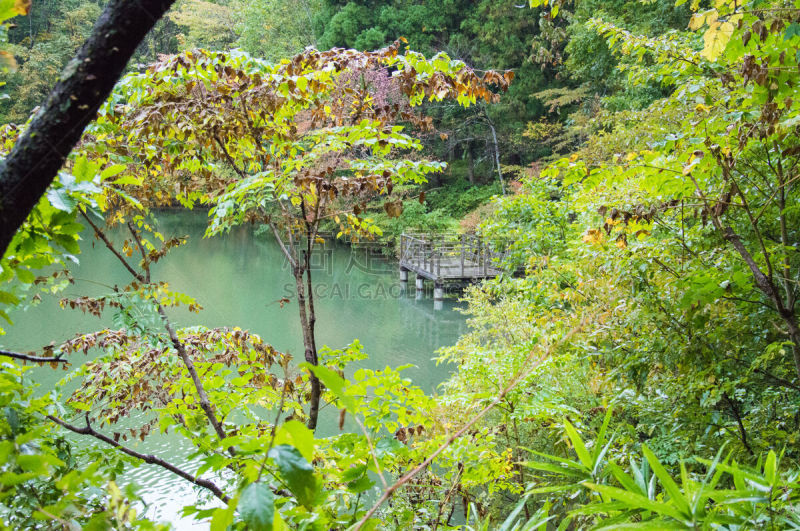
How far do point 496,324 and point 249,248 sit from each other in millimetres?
14756

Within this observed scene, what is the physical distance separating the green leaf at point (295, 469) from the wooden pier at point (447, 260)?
11.0 m

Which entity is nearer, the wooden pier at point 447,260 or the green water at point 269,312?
the green water at point 269,312

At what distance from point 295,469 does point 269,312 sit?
1076 centimetres

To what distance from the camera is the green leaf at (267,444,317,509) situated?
566mm

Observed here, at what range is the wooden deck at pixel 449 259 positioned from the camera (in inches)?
486

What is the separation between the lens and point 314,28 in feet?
64.4

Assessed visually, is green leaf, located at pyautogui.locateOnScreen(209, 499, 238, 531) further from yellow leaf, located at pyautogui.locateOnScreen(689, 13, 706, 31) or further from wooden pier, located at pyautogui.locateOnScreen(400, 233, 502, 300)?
wooden pier, located at pyautogui.locateOnScreen(400, 233, 502, 300)

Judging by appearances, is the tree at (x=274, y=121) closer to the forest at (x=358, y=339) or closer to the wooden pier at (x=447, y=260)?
the forest at (x=358, y=339)

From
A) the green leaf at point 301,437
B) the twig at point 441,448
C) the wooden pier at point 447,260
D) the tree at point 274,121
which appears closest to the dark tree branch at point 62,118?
the green leaf at point 301,437

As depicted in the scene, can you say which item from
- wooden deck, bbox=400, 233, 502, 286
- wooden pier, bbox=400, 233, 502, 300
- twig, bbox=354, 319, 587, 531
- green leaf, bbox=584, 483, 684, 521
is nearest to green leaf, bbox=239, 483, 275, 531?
twig, bbox=354, 319, 587, 531

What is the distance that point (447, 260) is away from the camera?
13703 millimetres

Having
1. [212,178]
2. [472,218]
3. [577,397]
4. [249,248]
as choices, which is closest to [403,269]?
[472,218]

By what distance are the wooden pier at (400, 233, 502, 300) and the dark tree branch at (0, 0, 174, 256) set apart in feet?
36.2

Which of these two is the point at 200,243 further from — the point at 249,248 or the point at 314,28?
the point at 314,28
